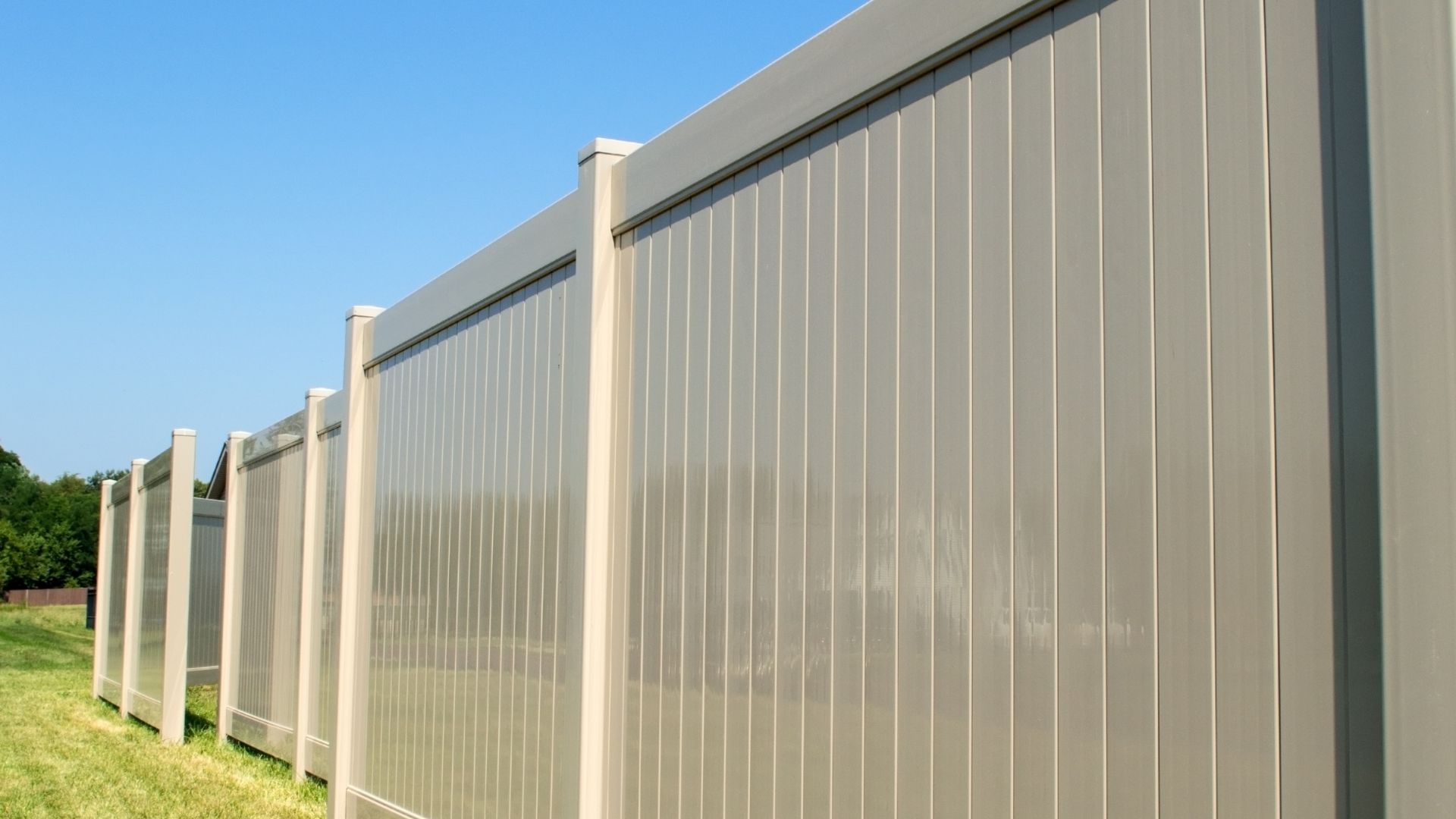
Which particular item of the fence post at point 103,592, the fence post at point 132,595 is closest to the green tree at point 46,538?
the fence post at point 103,592

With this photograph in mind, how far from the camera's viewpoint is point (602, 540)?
5.77 m

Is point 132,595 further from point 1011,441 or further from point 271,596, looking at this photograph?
point 1011,441

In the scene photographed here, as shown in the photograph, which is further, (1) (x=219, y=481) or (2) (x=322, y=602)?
(1) (x=219, y=481)

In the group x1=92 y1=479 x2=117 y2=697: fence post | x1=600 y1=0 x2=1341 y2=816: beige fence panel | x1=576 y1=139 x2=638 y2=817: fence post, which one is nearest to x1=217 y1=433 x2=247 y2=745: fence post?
x1=92 y1=479 x2=117 y2=697: fence post

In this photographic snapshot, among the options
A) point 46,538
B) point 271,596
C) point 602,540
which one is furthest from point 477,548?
point 46,538

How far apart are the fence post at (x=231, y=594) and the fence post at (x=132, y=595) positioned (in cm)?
261

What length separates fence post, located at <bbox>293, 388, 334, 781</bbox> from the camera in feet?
37.1

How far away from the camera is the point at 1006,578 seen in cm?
346

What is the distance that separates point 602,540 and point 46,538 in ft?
209

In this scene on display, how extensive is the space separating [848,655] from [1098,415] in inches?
49.5

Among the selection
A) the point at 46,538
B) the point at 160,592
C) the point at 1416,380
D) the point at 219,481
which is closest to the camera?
the point at 1416,380

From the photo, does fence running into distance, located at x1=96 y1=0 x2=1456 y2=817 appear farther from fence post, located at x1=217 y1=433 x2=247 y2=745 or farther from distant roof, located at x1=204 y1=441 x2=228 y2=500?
distant roof, located at x1=204 y1=441 x2=228 y2=500

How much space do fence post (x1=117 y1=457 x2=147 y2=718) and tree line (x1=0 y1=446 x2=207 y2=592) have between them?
3736 cm

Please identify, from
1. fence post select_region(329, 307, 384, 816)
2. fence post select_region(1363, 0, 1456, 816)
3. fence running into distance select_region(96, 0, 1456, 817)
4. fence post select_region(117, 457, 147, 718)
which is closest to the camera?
fence post select_region(1363, 0, 1456, 816)
